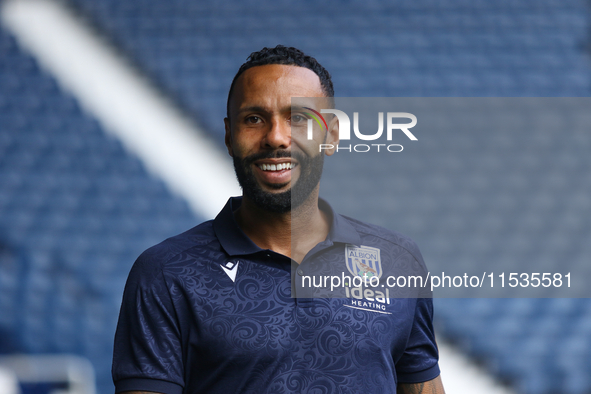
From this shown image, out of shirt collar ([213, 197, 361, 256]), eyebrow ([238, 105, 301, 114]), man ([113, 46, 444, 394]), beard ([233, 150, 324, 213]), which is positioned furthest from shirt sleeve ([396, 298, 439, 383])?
eyebrow ([238, 105, 301, 114])

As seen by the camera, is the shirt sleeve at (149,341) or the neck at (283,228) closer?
the shirt sleeve at (149,341)

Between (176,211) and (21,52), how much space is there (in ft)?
3.09

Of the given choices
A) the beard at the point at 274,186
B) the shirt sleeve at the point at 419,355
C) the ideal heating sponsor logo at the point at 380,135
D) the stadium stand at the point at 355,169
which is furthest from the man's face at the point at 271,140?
the stadium stand at the point at 355,169

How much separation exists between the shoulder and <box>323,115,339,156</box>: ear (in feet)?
0.44

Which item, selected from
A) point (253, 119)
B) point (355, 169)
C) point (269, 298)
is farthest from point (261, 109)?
point (355, 169)

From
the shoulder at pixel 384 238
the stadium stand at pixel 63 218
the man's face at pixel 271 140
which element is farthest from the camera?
the stadium stand at pixel 63 218

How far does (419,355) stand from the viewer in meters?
0.86

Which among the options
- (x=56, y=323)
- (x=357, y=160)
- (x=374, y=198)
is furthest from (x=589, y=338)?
(x=56, y=323)

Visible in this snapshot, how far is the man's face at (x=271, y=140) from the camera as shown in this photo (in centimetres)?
80

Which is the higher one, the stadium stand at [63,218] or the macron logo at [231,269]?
the stadium stand at [63,218]

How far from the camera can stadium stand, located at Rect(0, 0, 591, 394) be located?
1.97 meters

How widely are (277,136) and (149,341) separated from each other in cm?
34

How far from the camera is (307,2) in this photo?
2.22 m

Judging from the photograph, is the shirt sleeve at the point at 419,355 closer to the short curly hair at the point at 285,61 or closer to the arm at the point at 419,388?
the arm at the point at 419,388
